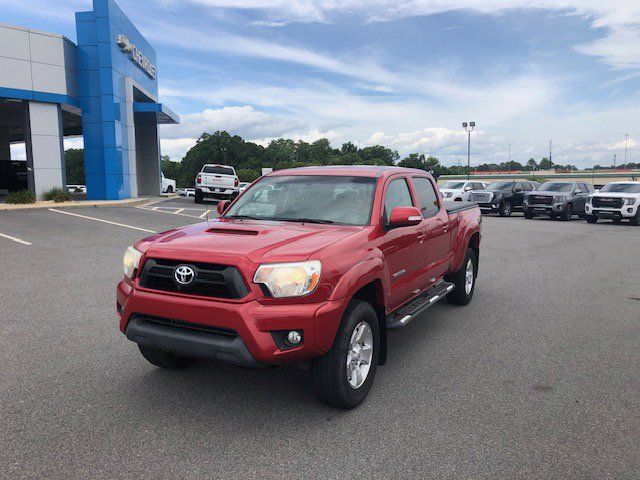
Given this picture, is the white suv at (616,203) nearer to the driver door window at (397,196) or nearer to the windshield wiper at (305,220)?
the driver door window at (397,196)

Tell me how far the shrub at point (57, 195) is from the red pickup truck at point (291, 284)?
A: 19774mm

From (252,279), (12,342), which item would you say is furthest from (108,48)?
(252,279)

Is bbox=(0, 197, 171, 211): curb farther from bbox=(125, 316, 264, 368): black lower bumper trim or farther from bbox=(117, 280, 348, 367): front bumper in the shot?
bbox=(117, 280, 348, 367): front bumper

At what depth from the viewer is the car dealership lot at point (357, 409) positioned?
305cm

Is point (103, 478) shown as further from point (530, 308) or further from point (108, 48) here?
point (108, 48)

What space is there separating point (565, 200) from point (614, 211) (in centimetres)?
249

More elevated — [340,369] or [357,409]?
[340,369]

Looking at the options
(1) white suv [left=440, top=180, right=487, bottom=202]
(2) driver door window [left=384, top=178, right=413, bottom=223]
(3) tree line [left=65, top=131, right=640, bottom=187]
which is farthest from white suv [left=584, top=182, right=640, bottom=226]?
(3) tree line [left=65, top=131, right=640, bottom=187]

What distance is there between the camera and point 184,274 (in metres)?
3.44

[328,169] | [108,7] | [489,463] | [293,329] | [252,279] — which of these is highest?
[108,7]

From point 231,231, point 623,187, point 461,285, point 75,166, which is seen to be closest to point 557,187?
point 623,187

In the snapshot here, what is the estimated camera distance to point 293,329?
3.28 metres

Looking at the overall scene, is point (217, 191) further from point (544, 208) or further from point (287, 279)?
point (287, 279)

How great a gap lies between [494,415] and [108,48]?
24.6 metres
